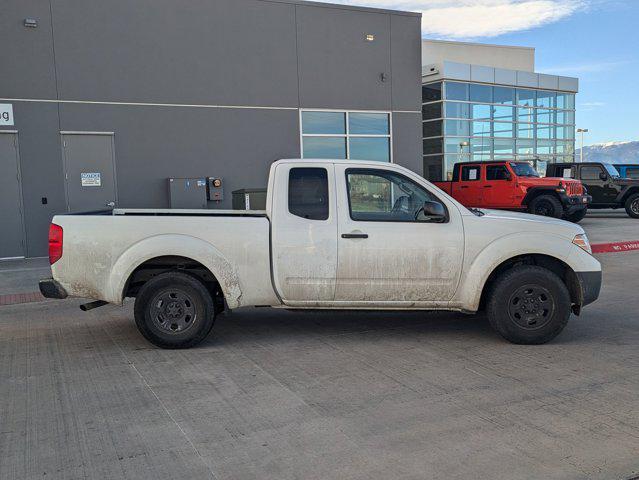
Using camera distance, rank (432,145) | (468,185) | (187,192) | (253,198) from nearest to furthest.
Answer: (253,198) < (187,192) < (468,185) < (432,145)

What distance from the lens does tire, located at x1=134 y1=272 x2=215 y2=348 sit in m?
5.97

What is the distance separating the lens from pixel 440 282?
19.9 feet

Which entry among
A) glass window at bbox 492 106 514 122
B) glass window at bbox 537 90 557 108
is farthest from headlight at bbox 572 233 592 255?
glass window at bbox 537 90 557 108

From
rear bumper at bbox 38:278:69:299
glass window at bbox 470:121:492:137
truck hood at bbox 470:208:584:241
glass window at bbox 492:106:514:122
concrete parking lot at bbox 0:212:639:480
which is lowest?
concrete parking lot at bbox 0:212:639:480

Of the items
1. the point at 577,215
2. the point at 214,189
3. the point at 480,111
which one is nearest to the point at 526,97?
the point at 480,111

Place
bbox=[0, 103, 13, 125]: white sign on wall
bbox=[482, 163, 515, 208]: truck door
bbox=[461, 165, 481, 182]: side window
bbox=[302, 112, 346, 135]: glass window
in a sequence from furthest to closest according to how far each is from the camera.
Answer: bbox=[461, 165, 481, 182]: side window → bbox=[482, 163, 515, 208]: truck door → bbox=[302, 112, 346, 135]: glass window → bbox=[0, 103, 13, 125]: white sign on wall

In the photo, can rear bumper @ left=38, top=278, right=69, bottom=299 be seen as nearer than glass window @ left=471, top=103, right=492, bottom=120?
Yes

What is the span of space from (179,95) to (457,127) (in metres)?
17.8

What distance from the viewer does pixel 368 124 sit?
17266mm

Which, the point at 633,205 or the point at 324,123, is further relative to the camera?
the point at 633,205

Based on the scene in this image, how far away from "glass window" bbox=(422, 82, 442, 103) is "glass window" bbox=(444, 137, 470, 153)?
7.04 feet

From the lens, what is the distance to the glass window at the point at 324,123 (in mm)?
16453

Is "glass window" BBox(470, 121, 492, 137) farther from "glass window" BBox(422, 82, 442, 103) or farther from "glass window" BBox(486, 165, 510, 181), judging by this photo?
"glass window" BBox(486, 165, 510, 181)

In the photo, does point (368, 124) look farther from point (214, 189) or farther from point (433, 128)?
point (433, 128)
